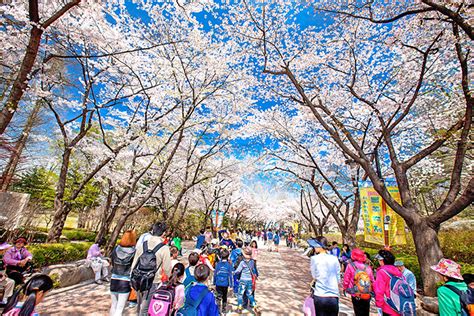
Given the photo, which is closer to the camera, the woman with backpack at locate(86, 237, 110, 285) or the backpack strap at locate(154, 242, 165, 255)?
the backpack strap at locate(154, 242, 165, 255)

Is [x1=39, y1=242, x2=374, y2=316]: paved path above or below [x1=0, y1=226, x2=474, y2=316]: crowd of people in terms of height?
below

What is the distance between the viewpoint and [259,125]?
46.9 ft

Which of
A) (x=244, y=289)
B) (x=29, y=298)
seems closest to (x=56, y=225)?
(x=244, y=289)

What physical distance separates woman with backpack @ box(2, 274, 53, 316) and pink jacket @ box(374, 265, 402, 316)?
14.6ft

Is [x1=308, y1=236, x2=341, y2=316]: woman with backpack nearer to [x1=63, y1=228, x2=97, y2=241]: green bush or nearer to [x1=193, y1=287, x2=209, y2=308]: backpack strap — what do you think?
[x1=193, y1=287, x2=209, y2=308]: backpack strap

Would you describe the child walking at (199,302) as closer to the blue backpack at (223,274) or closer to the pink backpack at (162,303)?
the pink backpack at (162,303)

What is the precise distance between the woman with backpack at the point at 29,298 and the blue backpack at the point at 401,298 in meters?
4.45

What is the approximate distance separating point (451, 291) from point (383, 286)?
3.47 ft

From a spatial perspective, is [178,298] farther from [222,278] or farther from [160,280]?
[222,278]

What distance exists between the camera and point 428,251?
5359 mm

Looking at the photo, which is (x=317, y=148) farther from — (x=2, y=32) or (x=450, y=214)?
(x=2, y=32)

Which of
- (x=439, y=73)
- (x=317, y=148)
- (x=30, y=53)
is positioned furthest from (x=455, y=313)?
(x=317, y=148)

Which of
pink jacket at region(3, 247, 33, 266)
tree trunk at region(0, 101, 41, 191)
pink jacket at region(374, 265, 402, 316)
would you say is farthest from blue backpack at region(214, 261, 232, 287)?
tree trunk at region(0, 101, 41, 191)

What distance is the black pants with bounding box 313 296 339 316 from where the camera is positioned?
3.35m
